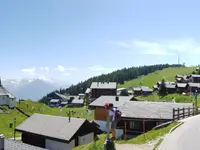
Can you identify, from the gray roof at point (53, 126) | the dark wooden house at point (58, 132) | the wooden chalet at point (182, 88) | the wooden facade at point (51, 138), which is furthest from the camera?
the wooden chalet at point (182, 88)

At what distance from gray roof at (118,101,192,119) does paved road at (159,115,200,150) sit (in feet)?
27.3

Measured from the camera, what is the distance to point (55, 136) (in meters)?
31.4

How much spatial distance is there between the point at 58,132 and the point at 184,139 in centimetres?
1861

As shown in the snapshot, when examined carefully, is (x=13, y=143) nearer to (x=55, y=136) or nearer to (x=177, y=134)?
(x=55, y=136)

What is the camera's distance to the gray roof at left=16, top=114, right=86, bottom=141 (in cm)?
3153

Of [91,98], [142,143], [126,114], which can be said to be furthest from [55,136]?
[91,98]

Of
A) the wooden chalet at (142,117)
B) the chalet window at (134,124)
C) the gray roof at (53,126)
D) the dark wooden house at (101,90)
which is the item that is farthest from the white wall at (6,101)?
the chalet window at (134,124)

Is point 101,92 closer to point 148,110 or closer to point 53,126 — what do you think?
point 148,110

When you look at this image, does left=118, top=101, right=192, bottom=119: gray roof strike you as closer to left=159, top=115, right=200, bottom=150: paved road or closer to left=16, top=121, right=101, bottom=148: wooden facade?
left=16, top=121, right=101, bottom=148: wooden facade

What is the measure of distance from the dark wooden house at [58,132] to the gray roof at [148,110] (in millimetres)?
5965

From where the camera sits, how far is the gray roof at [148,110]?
32156 mm

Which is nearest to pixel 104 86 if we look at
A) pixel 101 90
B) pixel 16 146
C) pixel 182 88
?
pixel 101 90

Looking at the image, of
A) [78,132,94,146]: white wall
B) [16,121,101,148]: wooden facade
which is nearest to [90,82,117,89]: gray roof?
[16,121,101,148]: wooden facade

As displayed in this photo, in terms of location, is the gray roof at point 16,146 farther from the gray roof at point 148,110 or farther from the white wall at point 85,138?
the gray roof at point 148,110
